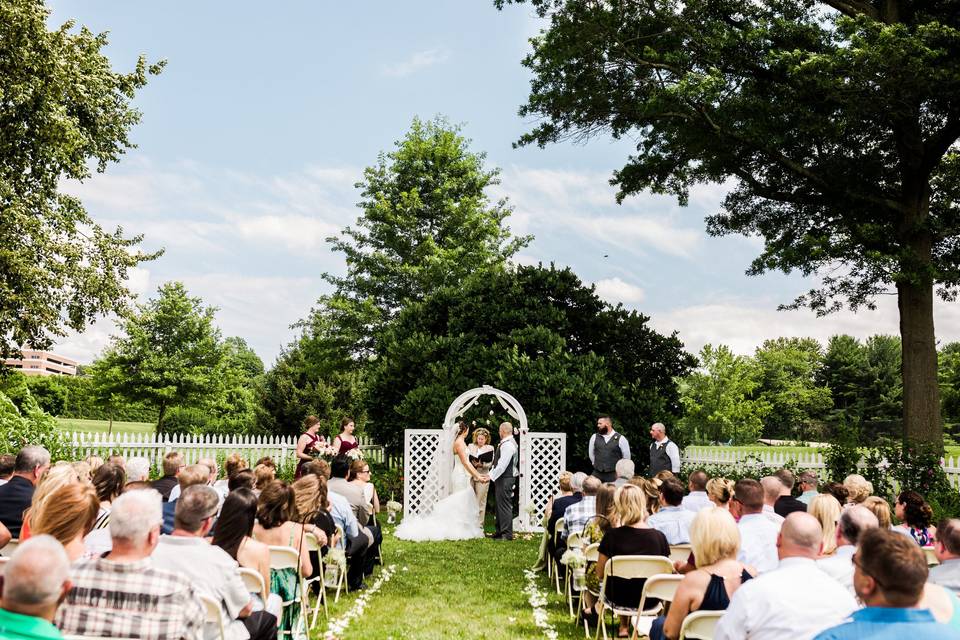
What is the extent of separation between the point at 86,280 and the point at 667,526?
17349 millimetres

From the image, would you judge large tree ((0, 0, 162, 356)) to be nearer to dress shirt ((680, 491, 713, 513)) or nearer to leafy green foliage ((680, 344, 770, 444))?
dress shirt ((680, 491, 713, 513))

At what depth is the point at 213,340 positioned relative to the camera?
33.3 metres

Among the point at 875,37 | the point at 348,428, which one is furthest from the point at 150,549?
the point at 875,37

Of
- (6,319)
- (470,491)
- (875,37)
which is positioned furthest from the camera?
(6,319)

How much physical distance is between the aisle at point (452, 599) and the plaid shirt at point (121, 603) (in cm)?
316

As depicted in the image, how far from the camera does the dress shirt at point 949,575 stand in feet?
13.7

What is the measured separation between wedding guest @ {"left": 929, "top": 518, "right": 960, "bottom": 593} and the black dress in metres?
1.91

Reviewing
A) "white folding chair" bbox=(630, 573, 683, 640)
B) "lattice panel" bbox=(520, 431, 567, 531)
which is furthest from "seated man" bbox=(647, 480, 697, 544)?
"lattice panel" bbox=(520, 431, 567, 531)

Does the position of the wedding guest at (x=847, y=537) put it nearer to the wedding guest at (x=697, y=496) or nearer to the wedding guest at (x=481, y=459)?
the wedding guest at (x=697, y=496)

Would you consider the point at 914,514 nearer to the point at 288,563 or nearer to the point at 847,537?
the point at 847,537

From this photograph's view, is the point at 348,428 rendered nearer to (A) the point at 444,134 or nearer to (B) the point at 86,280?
(B) the point at 86,280

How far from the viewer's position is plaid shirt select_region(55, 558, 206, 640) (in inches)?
126

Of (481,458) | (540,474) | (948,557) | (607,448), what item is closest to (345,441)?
(481,458)

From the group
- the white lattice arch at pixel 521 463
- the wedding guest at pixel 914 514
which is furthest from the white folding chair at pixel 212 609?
the white lattice arch at pixel 521 463
